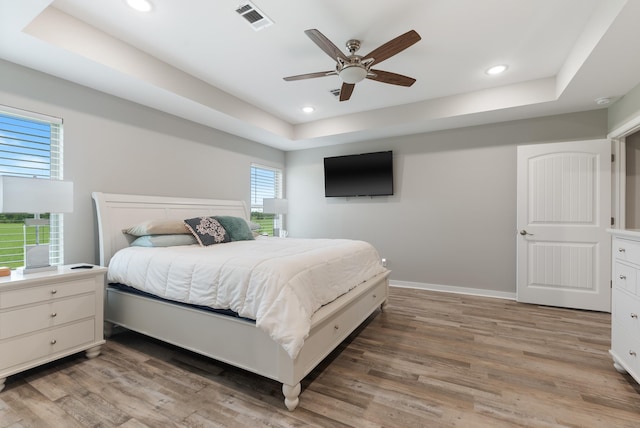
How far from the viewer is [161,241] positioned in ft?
9.21

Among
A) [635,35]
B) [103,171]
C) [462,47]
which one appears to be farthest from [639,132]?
[103,171]

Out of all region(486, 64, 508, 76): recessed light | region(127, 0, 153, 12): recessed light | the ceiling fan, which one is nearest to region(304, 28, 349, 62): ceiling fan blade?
the ceiling fan

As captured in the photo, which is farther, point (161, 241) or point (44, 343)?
point (161, 241)

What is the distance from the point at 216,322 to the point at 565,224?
410 centimetres

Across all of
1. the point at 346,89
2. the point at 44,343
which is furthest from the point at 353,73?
the point at 44,343

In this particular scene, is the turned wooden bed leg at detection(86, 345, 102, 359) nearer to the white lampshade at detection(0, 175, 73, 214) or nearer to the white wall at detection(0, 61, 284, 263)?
the white wall at detection(0, 61, 284, 263)

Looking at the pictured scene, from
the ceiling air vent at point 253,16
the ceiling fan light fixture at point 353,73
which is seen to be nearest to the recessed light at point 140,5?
the ceiling air vent at point 253,16

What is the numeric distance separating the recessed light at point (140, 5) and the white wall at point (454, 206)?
3.47 m

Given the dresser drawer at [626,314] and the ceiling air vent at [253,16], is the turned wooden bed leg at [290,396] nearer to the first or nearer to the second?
the dresser drawer at [626,314]

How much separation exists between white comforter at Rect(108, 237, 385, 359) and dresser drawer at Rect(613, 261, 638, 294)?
190 cm

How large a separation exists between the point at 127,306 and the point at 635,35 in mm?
4504

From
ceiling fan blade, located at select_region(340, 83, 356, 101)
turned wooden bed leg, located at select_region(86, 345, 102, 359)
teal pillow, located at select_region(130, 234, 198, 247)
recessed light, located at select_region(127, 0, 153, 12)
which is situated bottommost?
turned wooden bed leg, located at select_region(86, 345, 102, 359)

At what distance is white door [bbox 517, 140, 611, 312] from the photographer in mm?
3416

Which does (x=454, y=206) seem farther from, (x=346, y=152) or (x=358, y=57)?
(x=358, y=57)
